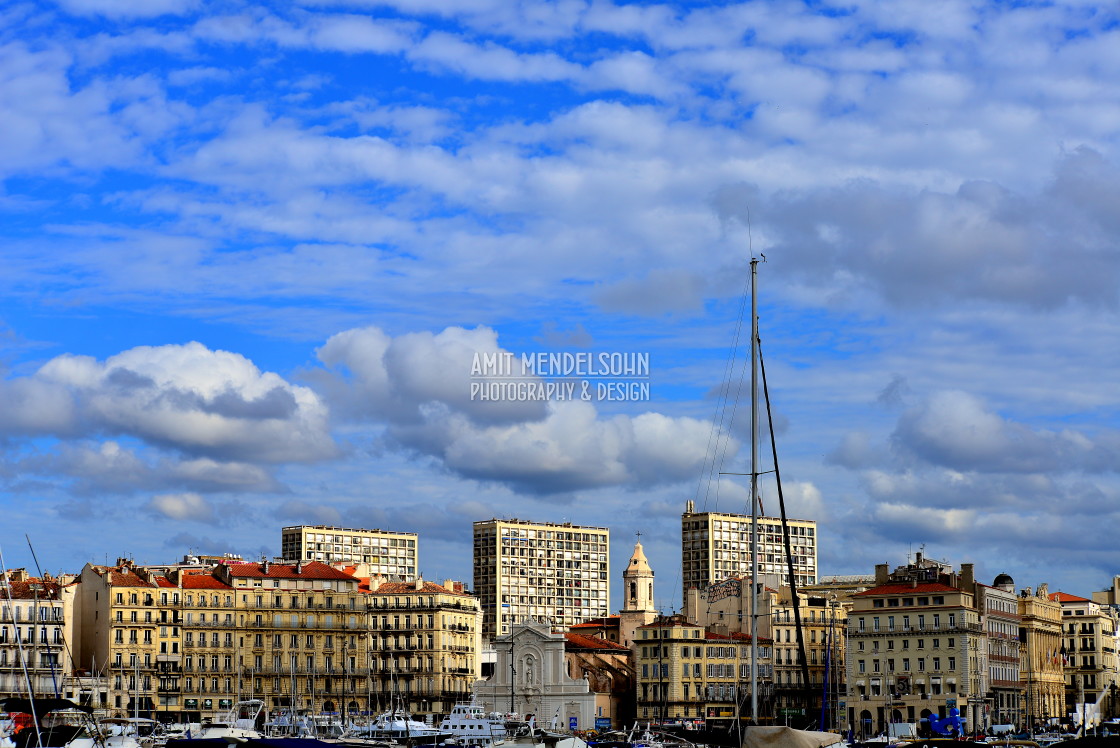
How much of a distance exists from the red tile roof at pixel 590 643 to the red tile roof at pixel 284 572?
74.1ft

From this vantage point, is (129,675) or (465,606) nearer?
(129,675)

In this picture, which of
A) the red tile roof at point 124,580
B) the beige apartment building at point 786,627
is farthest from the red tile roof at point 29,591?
the beige apartment building at point 786,627

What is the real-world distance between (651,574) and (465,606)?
118 feet

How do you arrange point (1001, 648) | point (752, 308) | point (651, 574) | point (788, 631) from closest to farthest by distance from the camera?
point (752, 308) → point (1001, 648) → point (788, 631) → point (651, 574)

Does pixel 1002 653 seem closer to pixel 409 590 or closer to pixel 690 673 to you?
pixel 690 673

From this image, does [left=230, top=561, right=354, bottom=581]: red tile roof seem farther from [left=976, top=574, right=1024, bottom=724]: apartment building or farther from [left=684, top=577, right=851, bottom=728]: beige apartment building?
[left=976, top=574, right=1024, bottom=724]: apartment building

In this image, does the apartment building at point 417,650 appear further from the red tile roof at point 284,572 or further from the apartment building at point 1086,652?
the apartment building at point 1086,652

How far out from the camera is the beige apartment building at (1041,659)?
15588 cm

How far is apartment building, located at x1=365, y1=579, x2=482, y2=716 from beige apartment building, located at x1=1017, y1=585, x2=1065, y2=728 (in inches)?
2154

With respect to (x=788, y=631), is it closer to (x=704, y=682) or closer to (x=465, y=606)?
(x=704, y=682)

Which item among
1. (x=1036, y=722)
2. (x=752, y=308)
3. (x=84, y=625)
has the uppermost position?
(x=752, y=308)

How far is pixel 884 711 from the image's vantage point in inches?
5404

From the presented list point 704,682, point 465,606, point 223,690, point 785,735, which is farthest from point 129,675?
point 785,735

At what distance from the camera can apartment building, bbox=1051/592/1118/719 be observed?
17650 cm
